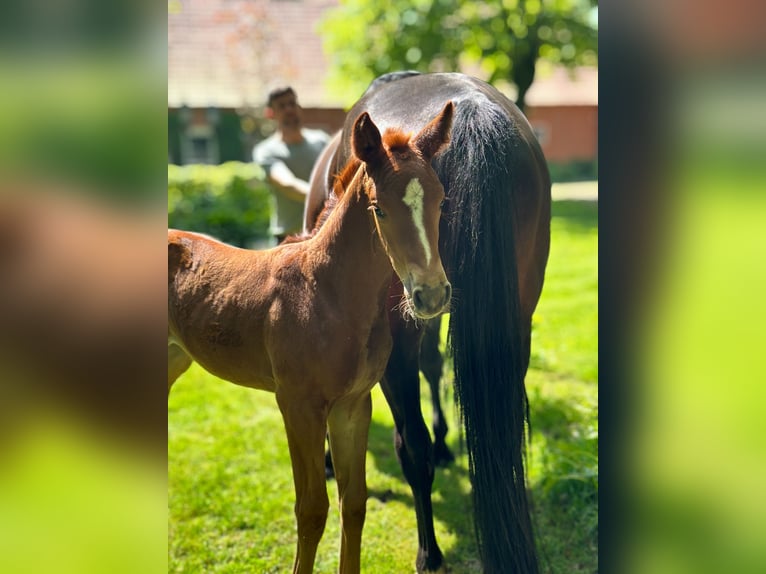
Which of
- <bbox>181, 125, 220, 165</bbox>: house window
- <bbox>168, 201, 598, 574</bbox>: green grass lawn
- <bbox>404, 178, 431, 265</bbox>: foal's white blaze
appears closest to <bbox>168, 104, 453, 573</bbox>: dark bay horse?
<bbox>404, 178, 431, 265</bbox>: foal's white blaze

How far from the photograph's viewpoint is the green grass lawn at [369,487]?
138 inches

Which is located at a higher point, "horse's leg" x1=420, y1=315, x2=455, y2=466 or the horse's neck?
the horse's neck

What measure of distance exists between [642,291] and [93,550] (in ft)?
2.81

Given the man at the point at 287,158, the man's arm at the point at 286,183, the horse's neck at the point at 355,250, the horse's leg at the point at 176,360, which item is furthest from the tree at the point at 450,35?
the horse's neck at the point at 355,250

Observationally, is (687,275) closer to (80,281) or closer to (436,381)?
(80,281)

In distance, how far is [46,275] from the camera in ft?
3.15

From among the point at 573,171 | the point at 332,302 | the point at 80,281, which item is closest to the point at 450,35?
the point at 573,171

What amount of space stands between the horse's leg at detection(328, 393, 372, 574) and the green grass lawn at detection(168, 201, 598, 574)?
0.76 metres

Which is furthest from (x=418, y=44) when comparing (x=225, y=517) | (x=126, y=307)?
(x=126, y=307)

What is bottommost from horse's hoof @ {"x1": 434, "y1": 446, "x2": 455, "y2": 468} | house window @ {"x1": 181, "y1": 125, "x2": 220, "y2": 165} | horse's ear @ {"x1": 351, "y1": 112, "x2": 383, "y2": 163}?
horse's hoof @ {"x1": 434, "y1": 446, "x2": 455, "y2": 468}

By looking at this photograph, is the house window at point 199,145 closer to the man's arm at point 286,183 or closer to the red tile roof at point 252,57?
the red tile roof at point 252,57

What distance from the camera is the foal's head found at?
2066 mm

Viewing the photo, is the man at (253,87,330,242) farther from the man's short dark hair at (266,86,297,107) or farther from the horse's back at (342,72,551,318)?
the horse's back at (342,72,551,318)

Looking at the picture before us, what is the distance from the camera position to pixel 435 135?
2270 mm
